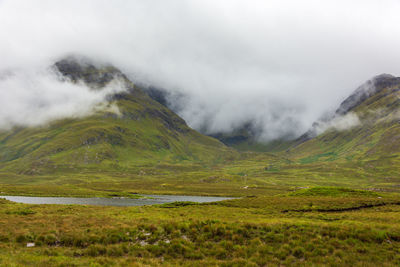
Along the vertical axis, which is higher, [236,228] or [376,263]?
[236,228]

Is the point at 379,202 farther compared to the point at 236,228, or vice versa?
the point at 379,202

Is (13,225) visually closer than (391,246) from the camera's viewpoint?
No

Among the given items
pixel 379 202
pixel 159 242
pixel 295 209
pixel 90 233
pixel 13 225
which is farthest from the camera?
pixel 379 202

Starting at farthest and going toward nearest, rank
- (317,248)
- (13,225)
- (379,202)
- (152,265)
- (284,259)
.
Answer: (379,202) < (13,225) < (317,248) < (284,259) < (152,265)

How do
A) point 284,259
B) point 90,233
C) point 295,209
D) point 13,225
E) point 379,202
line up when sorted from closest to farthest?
point 284,259 < point 90,233 < point 13,225 < point 295,209 < point 379,202

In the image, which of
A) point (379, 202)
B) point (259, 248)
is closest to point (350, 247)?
point (259, 248)

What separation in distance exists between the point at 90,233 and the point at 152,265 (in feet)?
35.6

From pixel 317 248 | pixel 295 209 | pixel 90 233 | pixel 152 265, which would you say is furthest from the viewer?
pixel 295 209

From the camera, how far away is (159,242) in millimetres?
22922

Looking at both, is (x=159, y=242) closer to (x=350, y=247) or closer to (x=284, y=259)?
(x=284, y=259)

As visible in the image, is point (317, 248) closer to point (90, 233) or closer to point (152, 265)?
point (152, 265)

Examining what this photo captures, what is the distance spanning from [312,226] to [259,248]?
888 cm

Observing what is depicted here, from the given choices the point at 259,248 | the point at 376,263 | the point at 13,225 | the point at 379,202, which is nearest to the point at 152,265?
the point at 259,248

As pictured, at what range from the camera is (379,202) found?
56219 millimetres
